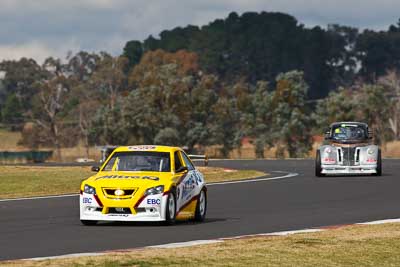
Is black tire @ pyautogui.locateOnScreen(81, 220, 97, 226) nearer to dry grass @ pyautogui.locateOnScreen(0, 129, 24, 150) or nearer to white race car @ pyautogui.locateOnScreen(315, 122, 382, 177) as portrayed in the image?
white race car @ pyautogui.locateOnScreen(315, 122, 382, 177)

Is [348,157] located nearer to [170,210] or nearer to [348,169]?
[348,169]

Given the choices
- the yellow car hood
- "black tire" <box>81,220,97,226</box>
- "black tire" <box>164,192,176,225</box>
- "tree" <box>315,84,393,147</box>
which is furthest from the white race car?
"tree" <box>315,84,393,147</box>

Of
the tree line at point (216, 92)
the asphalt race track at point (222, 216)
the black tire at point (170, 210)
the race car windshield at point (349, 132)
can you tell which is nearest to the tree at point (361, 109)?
the tree line at point (216, 92)

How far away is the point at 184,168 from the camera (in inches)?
754

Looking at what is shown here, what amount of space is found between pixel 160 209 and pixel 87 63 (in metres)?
126

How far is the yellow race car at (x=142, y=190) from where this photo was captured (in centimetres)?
1788

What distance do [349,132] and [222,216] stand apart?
1679 cm

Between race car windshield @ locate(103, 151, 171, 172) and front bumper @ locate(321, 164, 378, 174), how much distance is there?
58.4 feet

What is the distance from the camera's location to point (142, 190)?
17891mm

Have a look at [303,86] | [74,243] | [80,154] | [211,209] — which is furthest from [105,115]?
[74,243]

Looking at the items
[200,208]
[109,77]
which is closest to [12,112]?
[109,77]

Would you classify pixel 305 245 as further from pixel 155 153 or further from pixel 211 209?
pixel 211 209

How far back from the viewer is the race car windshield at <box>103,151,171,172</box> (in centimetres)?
1898

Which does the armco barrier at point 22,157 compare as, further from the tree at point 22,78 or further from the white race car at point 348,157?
the tree at point 22,78
